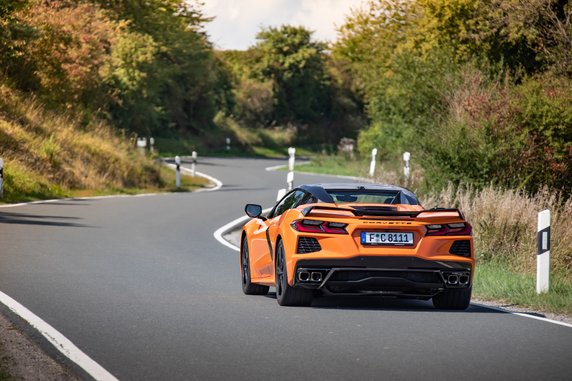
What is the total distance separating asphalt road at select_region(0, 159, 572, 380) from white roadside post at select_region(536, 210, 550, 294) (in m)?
1.33

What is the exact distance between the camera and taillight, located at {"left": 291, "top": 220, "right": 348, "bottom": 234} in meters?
12.1

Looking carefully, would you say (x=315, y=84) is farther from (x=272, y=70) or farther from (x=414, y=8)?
(x=414, y=8)

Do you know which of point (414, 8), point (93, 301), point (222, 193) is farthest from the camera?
point (414, 8)

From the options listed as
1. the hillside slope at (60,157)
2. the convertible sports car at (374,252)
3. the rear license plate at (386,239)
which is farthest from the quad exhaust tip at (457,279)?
the hillside slope at (60,157)

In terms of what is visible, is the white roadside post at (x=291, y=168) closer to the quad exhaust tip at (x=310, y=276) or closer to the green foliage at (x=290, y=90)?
the quad exhaust tip at (x=310, y=276)

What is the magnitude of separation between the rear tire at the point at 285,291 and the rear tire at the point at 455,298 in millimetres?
1305

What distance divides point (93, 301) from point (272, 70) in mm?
81579

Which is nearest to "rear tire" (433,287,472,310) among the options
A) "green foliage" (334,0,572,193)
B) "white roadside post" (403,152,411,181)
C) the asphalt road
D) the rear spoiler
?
the asphalt road

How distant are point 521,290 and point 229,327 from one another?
4.32 metres

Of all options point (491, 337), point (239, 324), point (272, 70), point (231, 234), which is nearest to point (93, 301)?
point (239, 324)

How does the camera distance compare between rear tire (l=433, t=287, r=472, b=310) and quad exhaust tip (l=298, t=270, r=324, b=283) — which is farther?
rear tire (l=433, t=287, r=472, b=310)

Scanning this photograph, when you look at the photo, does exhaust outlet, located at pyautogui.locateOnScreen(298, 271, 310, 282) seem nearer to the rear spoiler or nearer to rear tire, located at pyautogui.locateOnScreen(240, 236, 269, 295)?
the rear spoiler

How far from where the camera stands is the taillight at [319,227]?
12.1m

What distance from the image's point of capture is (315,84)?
95625 mm
